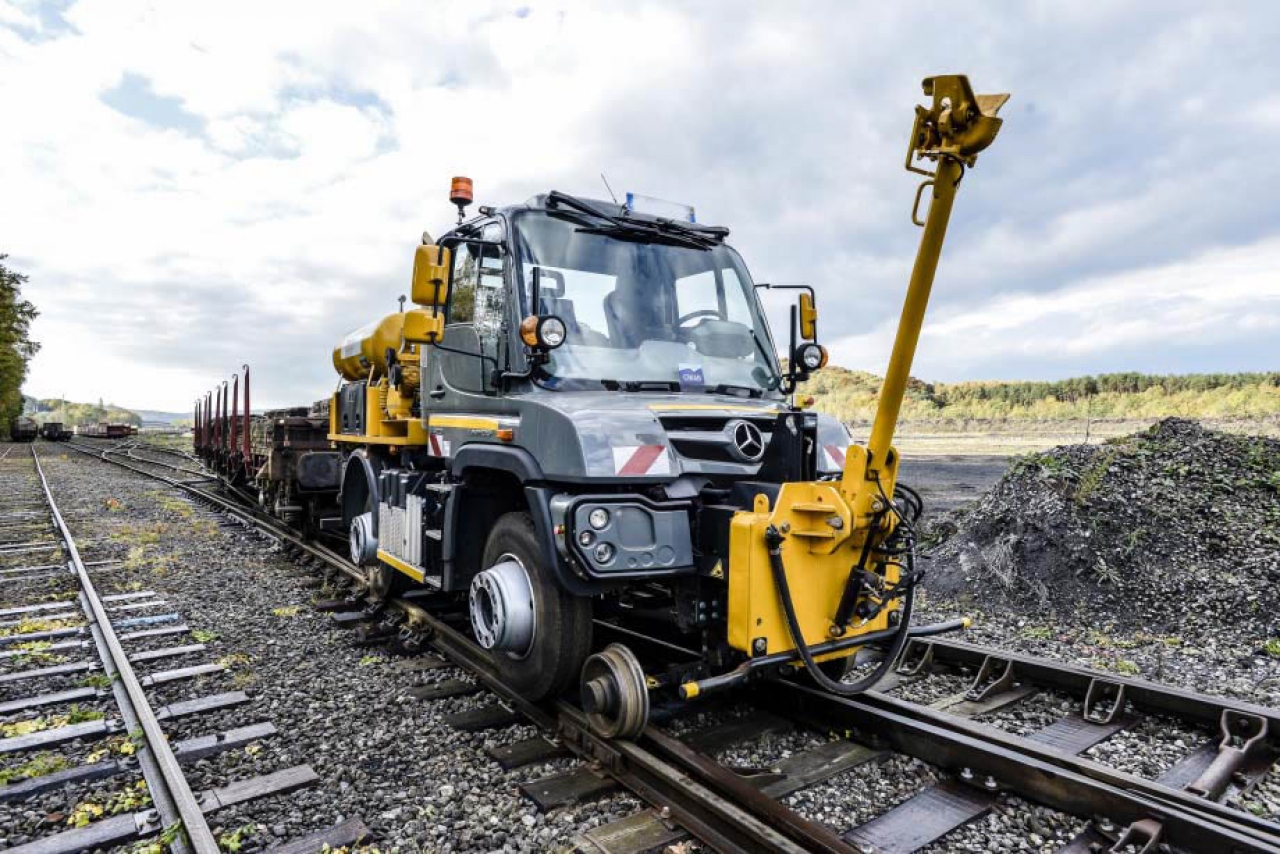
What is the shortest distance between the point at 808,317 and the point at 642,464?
2.31 metres

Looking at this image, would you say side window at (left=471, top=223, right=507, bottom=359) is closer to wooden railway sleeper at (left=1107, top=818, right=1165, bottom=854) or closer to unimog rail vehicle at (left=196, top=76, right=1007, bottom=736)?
unimog rail vehicle at (left=196, top=76, right=1007, bottom=736)

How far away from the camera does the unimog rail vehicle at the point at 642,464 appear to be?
12.3 feet

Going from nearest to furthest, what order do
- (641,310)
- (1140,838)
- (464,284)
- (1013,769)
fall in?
(1140,838), (1013,769), (641,310), (464,284)

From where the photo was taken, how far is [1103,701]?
4.68 m

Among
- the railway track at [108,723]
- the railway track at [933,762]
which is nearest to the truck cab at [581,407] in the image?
the railway track at [933,762]

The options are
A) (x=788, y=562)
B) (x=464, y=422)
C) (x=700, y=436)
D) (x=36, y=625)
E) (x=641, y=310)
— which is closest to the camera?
(x=788, y=562)

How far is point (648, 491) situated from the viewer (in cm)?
413

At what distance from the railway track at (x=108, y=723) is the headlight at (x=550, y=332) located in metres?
2.63

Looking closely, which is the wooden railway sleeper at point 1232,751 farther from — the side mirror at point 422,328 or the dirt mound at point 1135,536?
the side mirror at point 422,328

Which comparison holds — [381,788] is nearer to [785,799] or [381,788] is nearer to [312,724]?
[312,724]

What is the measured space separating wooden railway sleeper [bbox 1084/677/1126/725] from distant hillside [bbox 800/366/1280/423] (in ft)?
49.4

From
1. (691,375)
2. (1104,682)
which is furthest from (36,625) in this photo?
(1104,682)

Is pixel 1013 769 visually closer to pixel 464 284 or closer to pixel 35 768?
pixel 464 284

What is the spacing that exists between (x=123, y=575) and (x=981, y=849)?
943cm
